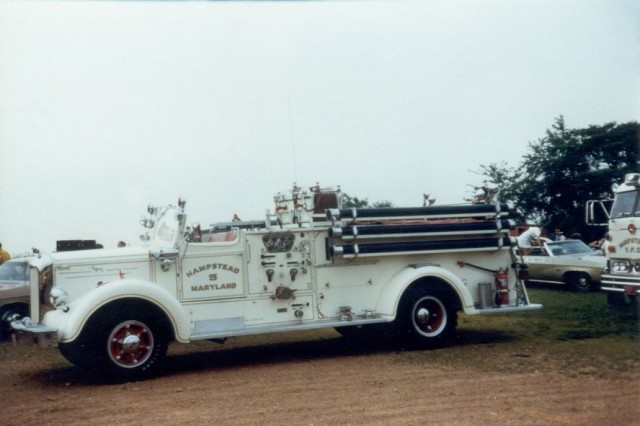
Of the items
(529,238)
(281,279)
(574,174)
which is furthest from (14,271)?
(574,174)

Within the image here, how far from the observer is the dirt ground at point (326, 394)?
21.5 ft

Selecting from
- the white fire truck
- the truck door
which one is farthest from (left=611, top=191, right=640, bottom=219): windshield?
the truck door

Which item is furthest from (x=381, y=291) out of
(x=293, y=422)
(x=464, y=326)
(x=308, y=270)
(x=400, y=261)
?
(x=293, y=422)

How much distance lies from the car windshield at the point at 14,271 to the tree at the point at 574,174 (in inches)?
774

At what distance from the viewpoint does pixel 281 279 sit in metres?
9.79

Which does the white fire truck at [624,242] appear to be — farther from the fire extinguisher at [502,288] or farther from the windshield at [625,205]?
the fire extinguisher at [502,288]

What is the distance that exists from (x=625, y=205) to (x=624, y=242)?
2.51ft

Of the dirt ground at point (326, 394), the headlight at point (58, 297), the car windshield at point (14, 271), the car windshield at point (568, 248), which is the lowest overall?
the dirt ground at point (326, 394)

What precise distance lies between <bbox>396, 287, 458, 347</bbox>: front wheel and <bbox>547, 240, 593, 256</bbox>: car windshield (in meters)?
9.19

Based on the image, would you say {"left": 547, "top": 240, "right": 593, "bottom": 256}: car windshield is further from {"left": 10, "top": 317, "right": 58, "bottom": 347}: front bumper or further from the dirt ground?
{"left": 10, "top": 317, "right": 58, "bottom": 347}: front bumper

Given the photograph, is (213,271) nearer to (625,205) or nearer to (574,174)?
(625,205)

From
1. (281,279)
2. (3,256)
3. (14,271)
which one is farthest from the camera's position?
(3,256)

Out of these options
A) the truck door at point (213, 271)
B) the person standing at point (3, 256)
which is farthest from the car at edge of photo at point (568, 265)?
the person standing at point (3, 256)

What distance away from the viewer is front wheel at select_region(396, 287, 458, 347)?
33.8 feet
